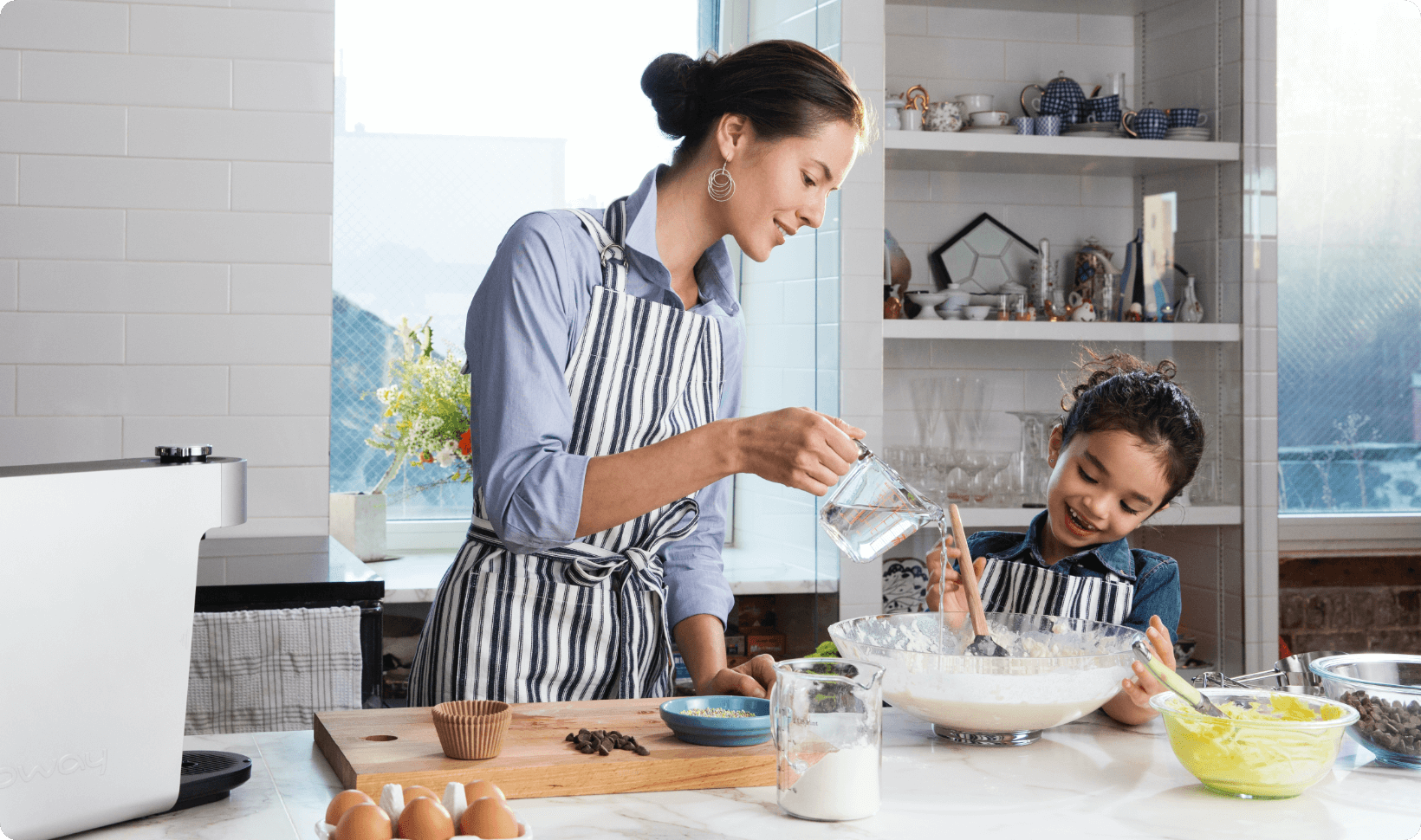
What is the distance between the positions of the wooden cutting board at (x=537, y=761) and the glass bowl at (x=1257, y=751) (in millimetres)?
420

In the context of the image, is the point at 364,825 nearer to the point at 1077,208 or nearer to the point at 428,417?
the point at 428,417

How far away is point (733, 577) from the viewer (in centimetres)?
308

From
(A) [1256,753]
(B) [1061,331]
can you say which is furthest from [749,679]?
(B) [1061,331]

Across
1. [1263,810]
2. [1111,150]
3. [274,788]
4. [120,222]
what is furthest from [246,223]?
[1263,810]

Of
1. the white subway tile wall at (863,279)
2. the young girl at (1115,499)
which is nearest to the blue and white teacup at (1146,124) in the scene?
the white subway tile wall at (863,279)

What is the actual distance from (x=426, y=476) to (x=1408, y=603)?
9.78 feet

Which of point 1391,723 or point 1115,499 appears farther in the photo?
point 1115,499

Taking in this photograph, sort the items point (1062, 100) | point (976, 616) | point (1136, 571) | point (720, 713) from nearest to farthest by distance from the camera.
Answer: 1. point (720, 713)
2. point (976, 616)
3. point (1136, 571)
4. point (1062, 100)

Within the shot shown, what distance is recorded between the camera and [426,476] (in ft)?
11.3

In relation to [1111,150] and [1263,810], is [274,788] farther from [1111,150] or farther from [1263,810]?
[1111,150]

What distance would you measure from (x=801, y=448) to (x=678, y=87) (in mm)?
641

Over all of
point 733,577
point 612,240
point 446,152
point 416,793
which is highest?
point 446,152

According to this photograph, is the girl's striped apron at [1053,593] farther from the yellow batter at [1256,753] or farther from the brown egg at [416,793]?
the brown egg at [416,793]

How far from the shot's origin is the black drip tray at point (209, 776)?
3.58ft
